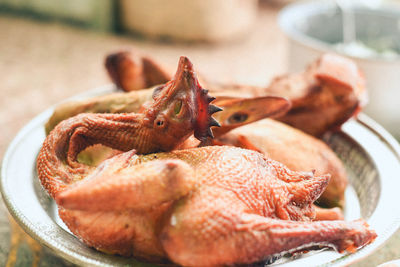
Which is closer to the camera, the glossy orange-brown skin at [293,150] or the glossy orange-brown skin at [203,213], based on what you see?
the glossy orange-brown skin at [203,213]

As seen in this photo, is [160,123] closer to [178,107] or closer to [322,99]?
[178,107]

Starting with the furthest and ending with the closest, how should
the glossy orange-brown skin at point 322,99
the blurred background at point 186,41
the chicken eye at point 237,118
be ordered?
the blurred background at point 186,41 < the glossy orange-brown skin at point 322,99 < the chicken eye at point 237,118

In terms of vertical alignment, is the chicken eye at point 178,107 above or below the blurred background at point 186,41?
above

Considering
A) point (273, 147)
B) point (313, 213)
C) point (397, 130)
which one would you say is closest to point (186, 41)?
point (397, 130)

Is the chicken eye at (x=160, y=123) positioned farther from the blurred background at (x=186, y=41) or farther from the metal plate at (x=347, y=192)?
the blurred background at (x=186, y=41)

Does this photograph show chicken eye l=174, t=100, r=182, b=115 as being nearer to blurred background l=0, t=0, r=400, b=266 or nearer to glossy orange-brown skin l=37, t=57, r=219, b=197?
glossy orange-brown skin l=37, t=57, r=219, b=197

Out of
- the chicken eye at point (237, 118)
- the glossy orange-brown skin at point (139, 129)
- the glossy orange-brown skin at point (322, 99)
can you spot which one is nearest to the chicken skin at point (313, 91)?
the glossy orange-brown skin at point (322, 99)
